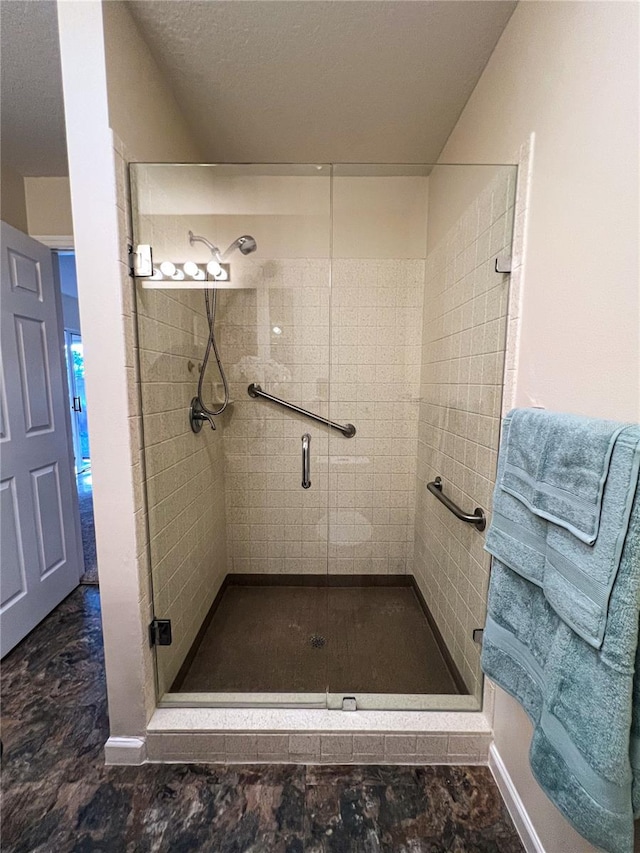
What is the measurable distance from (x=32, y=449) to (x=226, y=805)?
1.87 m

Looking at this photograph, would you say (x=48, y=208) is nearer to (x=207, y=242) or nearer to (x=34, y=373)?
(x=34, y=373)

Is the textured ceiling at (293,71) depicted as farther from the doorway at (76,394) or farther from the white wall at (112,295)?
the doorway at (76,394)

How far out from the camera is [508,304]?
3.69 feet

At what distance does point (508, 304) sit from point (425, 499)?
3.63 feet

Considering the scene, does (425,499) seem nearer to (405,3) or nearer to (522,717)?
(522,717)

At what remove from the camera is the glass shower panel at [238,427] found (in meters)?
1.29

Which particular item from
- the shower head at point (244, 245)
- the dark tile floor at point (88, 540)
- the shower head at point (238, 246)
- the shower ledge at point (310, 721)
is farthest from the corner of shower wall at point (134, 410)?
the dark tile floor at point (88, 540)

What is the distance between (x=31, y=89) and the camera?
138cm

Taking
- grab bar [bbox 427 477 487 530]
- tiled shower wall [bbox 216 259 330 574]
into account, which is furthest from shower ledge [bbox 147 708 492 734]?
tiled shower wall [bbox 216 259 330 574]

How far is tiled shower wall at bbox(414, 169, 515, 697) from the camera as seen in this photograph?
1.21 meters

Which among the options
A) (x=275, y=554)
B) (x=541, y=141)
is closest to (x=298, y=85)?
(x=541, y=141)

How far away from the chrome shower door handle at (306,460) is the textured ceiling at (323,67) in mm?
1499

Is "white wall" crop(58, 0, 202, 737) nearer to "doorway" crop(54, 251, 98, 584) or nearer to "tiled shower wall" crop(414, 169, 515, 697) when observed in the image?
"tiled shower wall" crop(414, 169, 515, 697)

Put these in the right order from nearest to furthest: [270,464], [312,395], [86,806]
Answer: [86,806] → [312,395] → [270,464]
